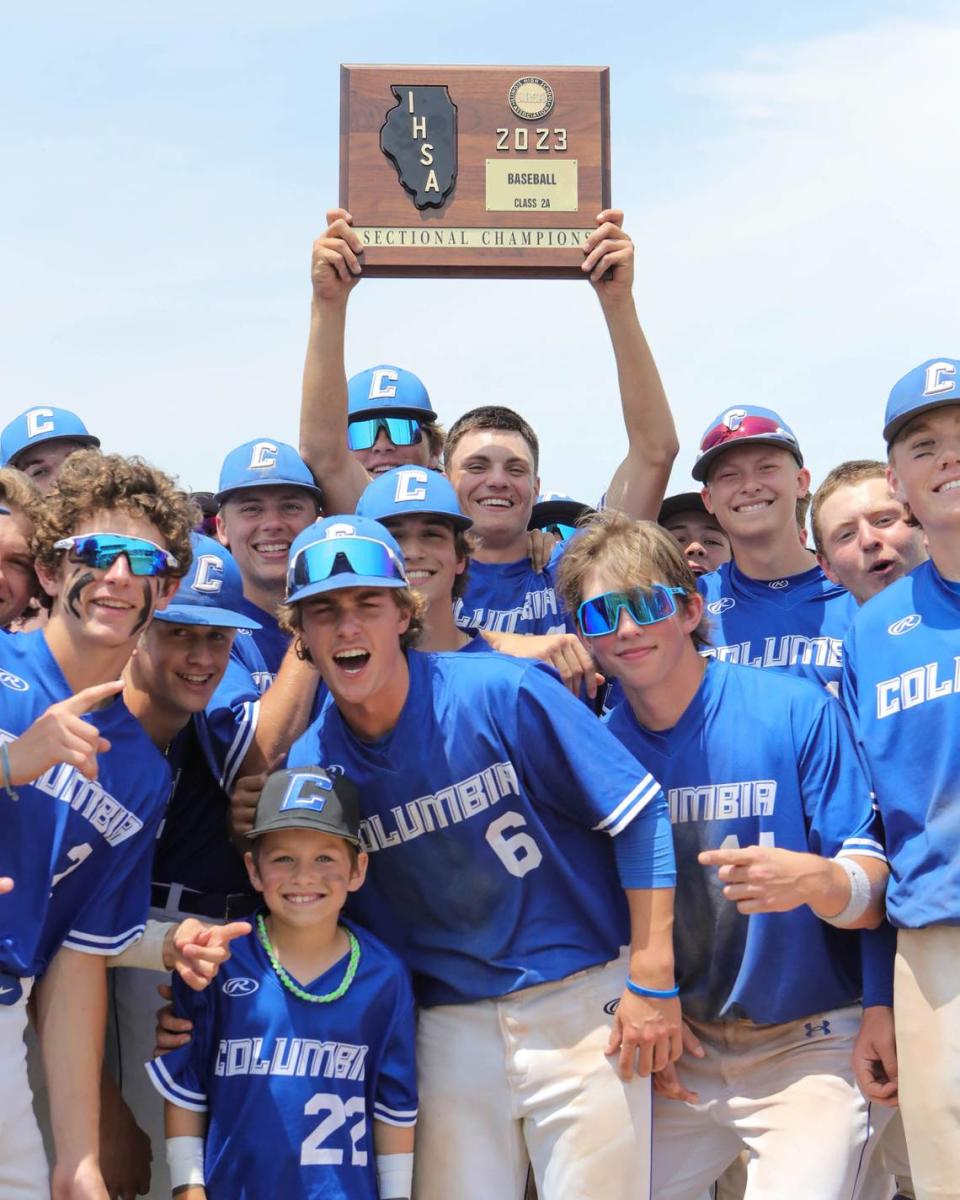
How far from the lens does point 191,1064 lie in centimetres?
467

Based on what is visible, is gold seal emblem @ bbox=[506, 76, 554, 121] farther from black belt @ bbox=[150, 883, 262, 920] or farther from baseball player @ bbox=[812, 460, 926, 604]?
black belt @ bbox=[150, 883, 262, 920]

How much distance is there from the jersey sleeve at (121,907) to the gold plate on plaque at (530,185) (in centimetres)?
350

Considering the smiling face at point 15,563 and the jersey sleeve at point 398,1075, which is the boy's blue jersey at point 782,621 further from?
the smiling face at point 15,563

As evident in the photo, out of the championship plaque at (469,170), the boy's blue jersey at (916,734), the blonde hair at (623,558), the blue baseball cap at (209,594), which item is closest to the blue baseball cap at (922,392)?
the boy's blue jersey at (916,734)

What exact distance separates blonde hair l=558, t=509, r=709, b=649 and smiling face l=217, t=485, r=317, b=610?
67.0 inches

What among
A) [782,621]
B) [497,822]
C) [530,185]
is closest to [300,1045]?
[497,822]

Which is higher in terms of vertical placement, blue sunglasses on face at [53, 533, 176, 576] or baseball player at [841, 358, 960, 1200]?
blue sunglasses on face at [53, 533, 176, 576]

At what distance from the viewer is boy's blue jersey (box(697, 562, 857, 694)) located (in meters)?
6.30

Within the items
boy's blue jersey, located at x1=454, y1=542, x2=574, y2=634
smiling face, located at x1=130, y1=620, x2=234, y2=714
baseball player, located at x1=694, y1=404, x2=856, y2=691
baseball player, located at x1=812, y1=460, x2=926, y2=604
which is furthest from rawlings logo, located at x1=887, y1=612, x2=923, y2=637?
smiling face, located at x1=130, y1=620, x2=234, y2=714

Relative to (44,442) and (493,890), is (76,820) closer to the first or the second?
(493,890)

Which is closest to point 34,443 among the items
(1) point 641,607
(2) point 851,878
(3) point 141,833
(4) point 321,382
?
Result: (4) point 321,382

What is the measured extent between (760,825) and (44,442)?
16.0 feet

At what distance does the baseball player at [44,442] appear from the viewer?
7.76m

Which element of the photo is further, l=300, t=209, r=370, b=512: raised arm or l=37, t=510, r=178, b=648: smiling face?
l=300, t=209, r=370, b=512: raised arm
